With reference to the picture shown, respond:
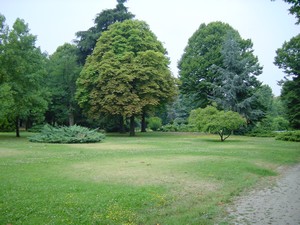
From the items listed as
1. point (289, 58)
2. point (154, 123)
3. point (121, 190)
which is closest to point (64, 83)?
point (154, 123)

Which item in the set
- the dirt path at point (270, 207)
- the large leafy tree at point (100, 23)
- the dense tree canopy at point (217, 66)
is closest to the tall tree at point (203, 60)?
the dense tree canopy at point (217, 66)

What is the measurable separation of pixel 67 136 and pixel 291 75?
3242 cm

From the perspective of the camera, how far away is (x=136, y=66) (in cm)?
3516

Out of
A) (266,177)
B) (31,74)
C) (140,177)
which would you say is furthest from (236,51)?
(140,177)

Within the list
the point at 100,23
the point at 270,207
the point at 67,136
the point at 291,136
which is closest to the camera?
the point at 270,207

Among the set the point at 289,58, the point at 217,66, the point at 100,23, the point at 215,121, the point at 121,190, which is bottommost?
the point at 121,190

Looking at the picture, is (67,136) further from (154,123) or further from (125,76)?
(154,123)

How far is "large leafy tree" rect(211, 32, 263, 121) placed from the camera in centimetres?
4097

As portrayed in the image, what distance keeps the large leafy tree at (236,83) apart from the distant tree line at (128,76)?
136 mm

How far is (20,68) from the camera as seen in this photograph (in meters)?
30.8

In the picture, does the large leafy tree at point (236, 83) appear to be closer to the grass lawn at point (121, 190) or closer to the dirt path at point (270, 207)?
the grass lawn at point (121, 190)

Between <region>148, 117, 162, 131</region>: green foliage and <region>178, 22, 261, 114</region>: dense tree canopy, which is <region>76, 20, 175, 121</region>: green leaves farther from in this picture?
<region>148, 117, 162, 131</region>: green foliage

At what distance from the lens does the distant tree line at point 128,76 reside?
3234cm

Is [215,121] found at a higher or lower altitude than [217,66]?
lower
